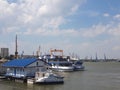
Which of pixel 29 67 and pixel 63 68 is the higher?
pixel 29 67

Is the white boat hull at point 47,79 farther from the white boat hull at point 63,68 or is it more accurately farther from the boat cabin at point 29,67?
the white boat hull at point 63,68

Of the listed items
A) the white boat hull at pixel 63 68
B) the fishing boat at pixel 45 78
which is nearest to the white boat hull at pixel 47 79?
the fishing boat at pixel 45 78

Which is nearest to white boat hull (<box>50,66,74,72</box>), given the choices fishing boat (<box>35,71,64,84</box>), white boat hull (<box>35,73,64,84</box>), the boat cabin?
the boat cabin

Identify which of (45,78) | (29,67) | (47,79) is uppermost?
(29,67)

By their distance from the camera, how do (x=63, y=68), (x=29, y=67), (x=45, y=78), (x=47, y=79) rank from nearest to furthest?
(x=45, y=78) → (x=47, y=79) → (x=29, y=67) → (x=63, y=68)

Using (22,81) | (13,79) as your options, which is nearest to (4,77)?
(13,79)

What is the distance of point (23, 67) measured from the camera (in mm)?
51875

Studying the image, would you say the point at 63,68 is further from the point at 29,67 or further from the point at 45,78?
the point at 45,78

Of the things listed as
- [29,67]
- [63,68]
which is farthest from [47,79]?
[63,68]

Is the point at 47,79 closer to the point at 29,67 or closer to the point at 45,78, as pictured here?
the point at 45,78

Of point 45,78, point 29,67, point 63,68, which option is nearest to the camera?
point 45,78

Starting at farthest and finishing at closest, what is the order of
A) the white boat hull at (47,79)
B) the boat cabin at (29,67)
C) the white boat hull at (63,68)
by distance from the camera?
the white boat hull at (63,68)
the boat cabin at (29,67)
the white boat hull at (47,79)

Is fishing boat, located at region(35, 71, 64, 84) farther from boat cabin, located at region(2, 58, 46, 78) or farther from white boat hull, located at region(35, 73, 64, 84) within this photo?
boat cabin, located at region(2, 58, 46, 78)

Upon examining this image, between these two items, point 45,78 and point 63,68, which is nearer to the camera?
point 45,78
